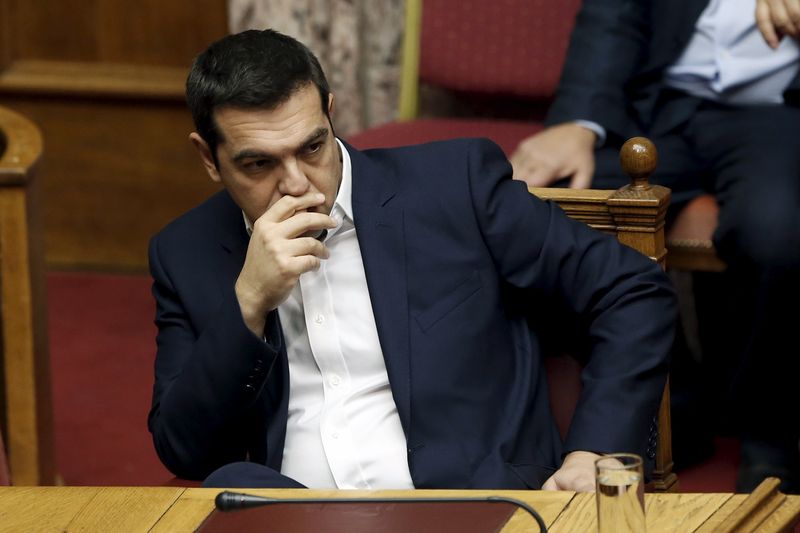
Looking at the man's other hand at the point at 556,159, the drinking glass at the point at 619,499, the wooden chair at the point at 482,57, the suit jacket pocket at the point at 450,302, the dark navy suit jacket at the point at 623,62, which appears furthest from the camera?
the wooden chair at the point at 482,57

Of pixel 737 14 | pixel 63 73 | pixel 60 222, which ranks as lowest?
pixel 60 222

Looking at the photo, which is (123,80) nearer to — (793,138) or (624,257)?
(793,138)

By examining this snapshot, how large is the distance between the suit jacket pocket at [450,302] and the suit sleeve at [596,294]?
45 millimetres

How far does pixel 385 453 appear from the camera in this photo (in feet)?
6.39

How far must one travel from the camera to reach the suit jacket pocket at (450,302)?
6.49 ft

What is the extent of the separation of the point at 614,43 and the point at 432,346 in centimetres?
132

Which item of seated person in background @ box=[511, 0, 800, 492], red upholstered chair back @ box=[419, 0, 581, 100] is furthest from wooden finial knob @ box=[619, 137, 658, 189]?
red upholstered chair back @ box=[419, 0, 581, 100]

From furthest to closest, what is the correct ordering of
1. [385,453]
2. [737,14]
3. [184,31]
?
[184,31], [737,14], [385,453]

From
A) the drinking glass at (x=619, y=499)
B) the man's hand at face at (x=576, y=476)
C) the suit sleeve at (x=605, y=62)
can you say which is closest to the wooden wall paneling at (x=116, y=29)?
the suit sleeve at (x=605, y=62)

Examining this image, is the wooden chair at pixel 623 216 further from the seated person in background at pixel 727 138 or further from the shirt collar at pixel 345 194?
the seated person in background at pixel 727 138

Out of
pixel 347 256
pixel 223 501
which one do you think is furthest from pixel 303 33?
pixel 223 501

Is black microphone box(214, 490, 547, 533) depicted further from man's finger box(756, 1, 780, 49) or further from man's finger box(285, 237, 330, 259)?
man's finger box(756, 1, 780, 49)

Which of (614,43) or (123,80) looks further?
(123,80)

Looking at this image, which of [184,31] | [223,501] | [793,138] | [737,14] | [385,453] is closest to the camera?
[223,501]
